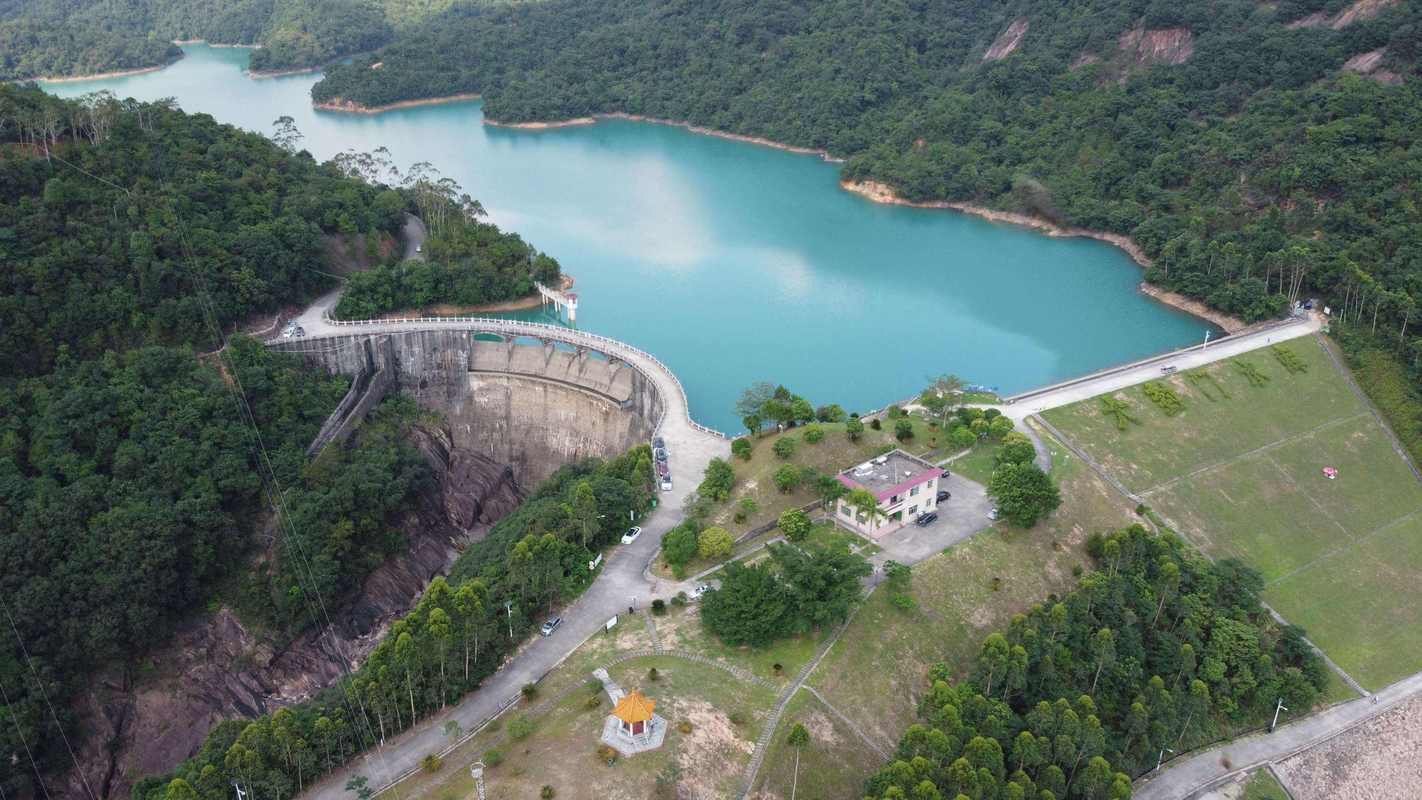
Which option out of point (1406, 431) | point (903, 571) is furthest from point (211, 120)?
point (1406, 431)

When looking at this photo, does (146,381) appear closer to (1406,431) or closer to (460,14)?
(1406,431)

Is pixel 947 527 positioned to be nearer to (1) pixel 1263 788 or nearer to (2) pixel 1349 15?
(1) pixel 1263 788

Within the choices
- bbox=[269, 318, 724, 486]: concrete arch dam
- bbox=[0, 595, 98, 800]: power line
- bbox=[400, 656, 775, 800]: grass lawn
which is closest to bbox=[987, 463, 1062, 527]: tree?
bbox=[400, 656, 775, 800]: grass lawn

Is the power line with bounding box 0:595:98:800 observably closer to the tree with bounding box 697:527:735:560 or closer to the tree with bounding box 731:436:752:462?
the tree with bounding box 697:527:735:560

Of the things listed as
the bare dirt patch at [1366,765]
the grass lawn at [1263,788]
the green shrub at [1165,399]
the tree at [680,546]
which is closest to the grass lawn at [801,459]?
the tree at [680,546]

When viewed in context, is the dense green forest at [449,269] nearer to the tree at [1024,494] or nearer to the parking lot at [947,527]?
the parking lot at [947,527]

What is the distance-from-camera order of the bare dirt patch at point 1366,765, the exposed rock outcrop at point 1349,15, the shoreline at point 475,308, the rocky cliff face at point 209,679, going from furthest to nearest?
1. the exposed rock outcrop at point 1349,15
2. the shoreline at point 475,308
3. the rocky cliff face at point 209,679
4. the bare dirt patch at point 1366,765

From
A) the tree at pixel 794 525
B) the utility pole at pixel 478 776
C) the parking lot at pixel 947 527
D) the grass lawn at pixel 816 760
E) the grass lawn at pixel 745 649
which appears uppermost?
the tree at pixel 794 525
